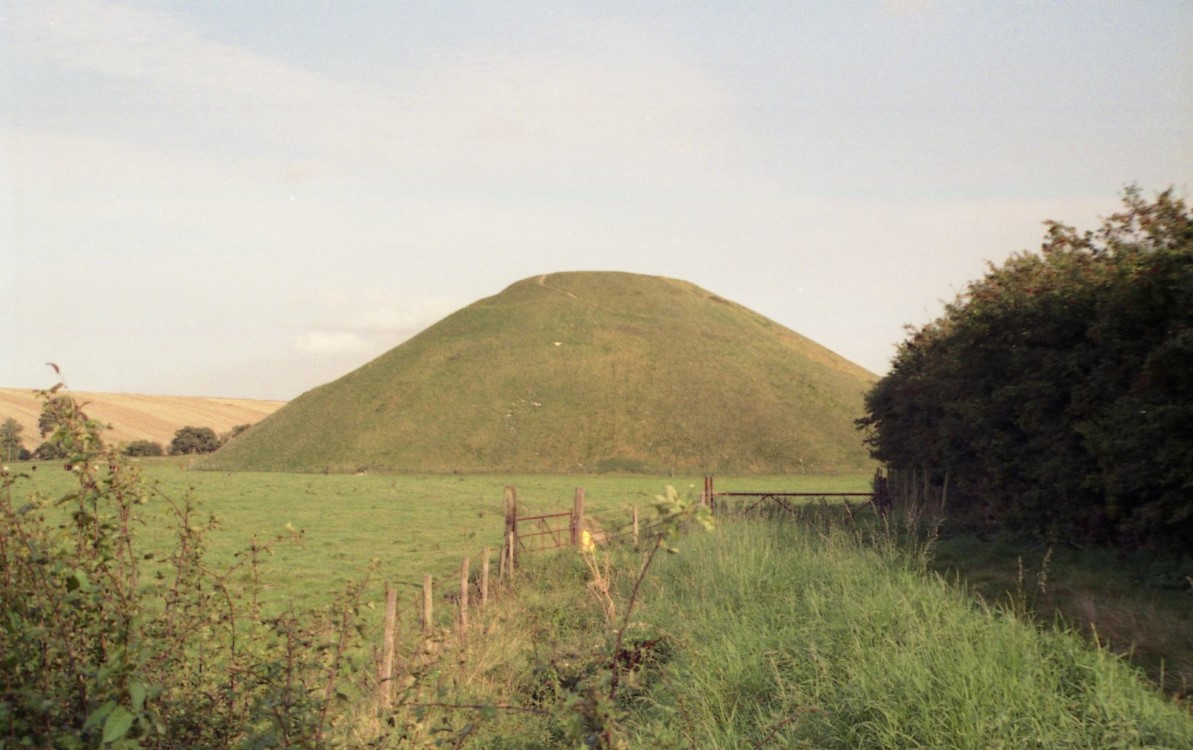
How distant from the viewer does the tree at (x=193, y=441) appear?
113812mm

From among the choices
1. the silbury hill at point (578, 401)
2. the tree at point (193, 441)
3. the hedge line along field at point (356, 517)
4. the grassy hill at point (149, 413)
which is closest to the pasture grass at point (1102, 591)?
the hedge line along field at point (356, 517)

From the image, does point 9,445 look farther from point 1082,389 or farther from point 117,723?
point 1082,389

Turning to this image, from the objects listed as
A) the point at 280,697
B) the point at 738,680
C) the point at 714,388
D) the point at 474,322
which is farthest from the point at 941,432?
the point at 474,322

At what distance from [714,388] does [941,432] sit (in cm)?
8255

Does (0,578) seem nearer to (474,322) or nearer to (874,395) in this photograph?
(874,395)

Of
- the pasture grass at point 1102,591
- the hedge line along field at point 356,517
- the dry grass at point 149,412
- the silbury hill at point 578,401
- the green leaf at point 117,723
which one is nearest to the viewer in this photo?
the green leaf at point 117,723

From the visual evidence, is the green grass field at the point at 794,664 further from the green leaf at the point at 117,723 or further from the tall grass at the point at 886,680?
the green leaf at the point at 117,723

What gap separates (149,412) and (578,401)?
6981 centimetres

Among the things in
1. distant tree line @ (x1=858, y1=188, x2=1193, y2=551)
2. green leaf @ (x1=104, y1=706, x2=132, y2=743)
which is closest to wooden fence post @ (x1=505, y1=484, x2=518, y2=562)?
distant tree line @ (x1=858, y1=188, x2=1193, y2=551)

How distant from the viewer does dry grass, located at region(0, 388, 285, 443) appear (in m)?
105

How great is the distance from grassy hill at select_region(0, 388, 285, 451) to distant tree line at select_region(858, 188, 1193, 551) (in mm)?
93208

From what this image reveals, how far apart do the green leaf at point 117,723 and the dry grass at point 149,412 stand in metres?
104

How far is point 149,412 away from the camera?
131 metres

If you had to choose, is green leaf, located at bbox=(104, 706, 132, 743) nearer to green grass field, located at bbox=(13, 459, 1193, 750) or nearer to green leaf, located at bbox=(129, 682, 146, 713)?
green leaf, located at bbox=(129, 682, 146, 713)
